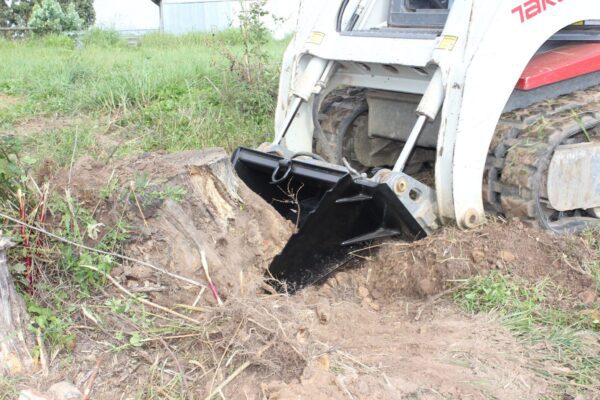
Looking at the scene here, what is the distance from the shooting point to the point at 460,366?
3021 mm

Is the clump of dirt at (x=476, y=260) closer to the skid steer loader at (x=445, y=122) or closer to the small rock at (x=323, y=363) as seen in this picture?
the skid steer loader at (x=445, y=122)

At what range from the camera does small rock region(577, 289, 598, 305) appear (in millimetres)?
3580

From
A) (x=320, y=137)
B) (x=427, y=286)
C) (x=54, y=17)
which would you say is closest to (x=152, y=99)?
(x=320, y=137)

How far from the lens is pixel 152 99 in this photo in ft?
25.3

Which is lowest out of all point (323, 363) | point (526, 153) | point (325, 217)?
point (323, 363)

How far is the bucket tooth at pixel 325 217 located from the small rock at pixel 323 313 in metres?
0.20

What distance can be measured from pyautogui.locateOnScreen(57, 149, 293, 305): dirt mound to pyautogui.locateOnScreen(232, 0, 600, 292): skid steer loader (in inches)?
7.0

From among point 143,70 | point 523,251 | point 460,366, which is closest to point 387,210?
point 523,251

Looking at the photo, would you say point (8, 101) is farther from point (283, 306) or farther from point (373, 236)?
point (283, 306)

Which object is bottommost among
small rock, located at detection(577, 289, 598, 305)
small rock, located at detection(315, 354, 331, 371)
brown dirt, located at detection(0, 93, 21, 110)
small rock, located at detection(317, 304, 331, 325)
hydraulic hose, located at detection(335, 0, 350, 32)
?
small rock, located at detection(317, 304, 331, 325)

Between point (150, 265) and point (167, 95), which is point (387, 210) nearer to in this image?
point (150, 265)

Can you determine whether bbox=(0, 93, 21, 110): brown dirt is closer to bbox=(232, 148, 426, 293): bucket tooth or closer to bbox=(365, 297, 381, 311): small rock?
bbox=(232, 148, 426, 293): bucket tooth

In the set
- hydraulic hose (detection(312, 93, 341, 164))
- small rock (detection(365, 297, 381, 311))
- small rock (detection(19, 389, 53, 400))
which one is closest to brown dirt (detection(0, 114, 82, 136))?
hydraulic hose (detection(312, 93, 341, 164))

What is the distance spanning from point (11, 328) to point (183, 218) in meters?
0.93
